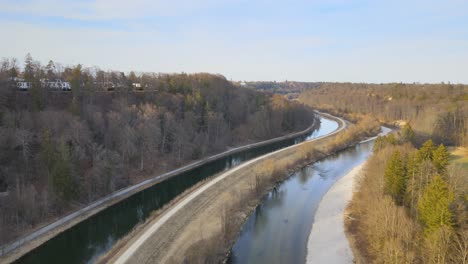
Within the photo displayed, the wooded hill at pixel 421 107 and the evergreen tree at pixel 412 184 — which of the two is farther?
the wooded hill at pixel 421 107

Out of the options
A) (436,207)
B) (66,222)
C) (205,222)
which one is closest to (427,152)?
(436,207)

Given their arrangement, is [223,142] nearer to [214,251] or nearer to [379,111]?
[214,251]

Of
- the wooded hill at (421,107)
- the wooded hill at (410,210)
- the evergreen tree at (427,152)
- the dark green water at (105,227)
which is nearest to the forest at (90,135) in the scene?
the dark green water at (105,227)

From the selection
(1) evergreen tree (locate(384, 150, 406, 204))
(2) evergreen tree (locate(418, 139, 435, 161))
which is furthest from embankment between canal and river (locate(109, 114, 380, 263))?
(2) evergreen tree (locate(418, 139, 435, 161))

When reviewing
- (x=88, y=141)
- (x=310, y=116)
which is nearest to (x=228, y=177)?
(x=88, y=141)

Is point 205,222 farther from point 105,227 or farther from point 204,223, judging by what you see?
point 105,227

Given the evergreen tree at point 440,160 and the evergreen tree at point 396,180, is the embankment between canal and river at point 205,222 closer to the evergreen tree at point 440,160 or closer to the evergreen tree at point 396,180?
the evergreen tree at point 396,180
